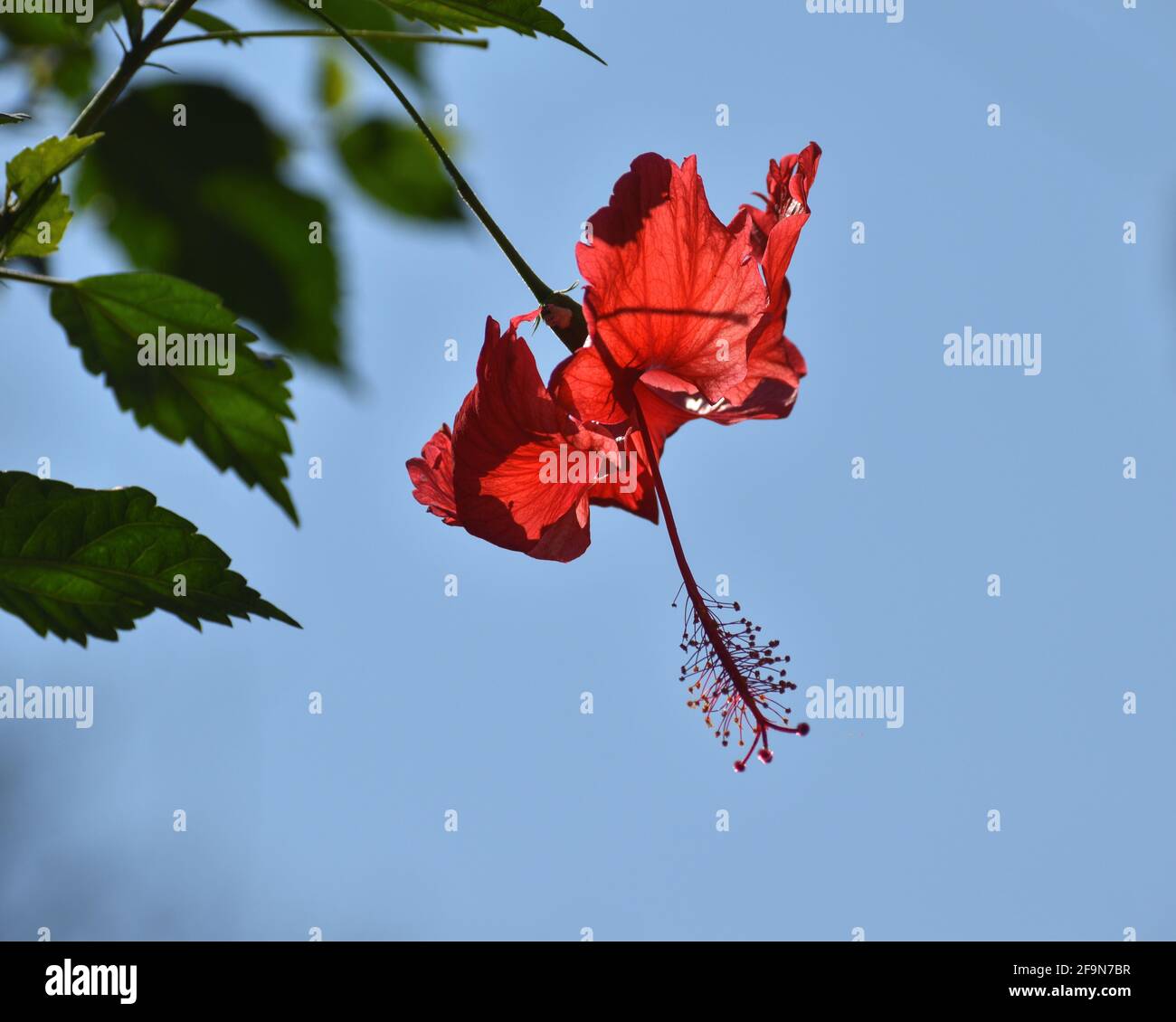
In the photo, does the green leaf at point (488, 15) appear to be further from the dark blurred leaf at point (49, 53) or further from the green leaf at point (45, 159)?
the dark blurred leaf at point (49, 53)

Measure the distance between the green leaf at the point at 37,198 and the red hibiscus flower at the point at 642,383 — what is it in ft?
1.23

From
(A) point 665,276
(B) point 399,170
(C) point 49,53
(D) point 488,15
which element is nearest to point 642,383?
(A) point 665,276

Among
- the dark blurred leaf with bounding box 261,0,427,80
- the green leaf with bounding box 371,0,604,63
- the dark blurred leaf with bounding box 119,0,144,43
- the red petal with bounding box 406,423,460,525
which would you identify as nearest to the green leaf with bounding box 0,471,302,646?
the red petal with bounding box 406,423,460,525

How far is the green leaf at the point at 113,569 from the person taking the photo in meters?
1.04

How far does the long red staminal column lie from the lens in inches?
50.0

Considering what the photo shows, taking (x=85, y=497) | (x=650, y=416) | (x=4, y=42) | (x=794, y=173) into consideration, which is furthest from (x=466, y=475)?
(x=4, y=42)

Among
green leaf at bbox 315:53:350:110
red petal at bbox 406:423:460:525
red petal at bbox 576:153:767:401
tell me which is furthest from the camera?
green leaf at bbox 315:53:350:110

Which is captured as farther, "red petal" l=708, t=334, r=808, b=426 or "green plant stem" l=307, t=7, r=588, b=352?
"red petal" l=708, t=334, r=808, b=426

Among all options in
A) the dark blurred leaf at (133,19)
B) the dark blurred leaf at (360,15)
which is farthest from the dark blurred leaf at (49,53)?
the dark blurred leaf at (133,19)

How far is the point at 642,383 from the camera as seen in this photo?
1.29 metres

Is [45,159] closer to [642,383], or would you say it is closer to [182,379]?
[182,379]

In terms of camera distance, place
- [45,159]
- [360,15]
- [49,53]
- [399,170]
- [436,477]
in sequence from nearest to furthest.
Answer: [45,159], [436,477], [360,15], [49,53], [399,170]

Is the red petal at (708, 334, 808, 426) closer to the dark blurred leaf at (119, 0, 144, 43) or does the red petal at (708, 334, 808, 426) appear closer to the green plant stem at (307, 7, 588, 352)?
the green plant stem at (307, 7, 588, 352)

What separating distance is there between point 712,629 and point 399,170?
0.89 metres
